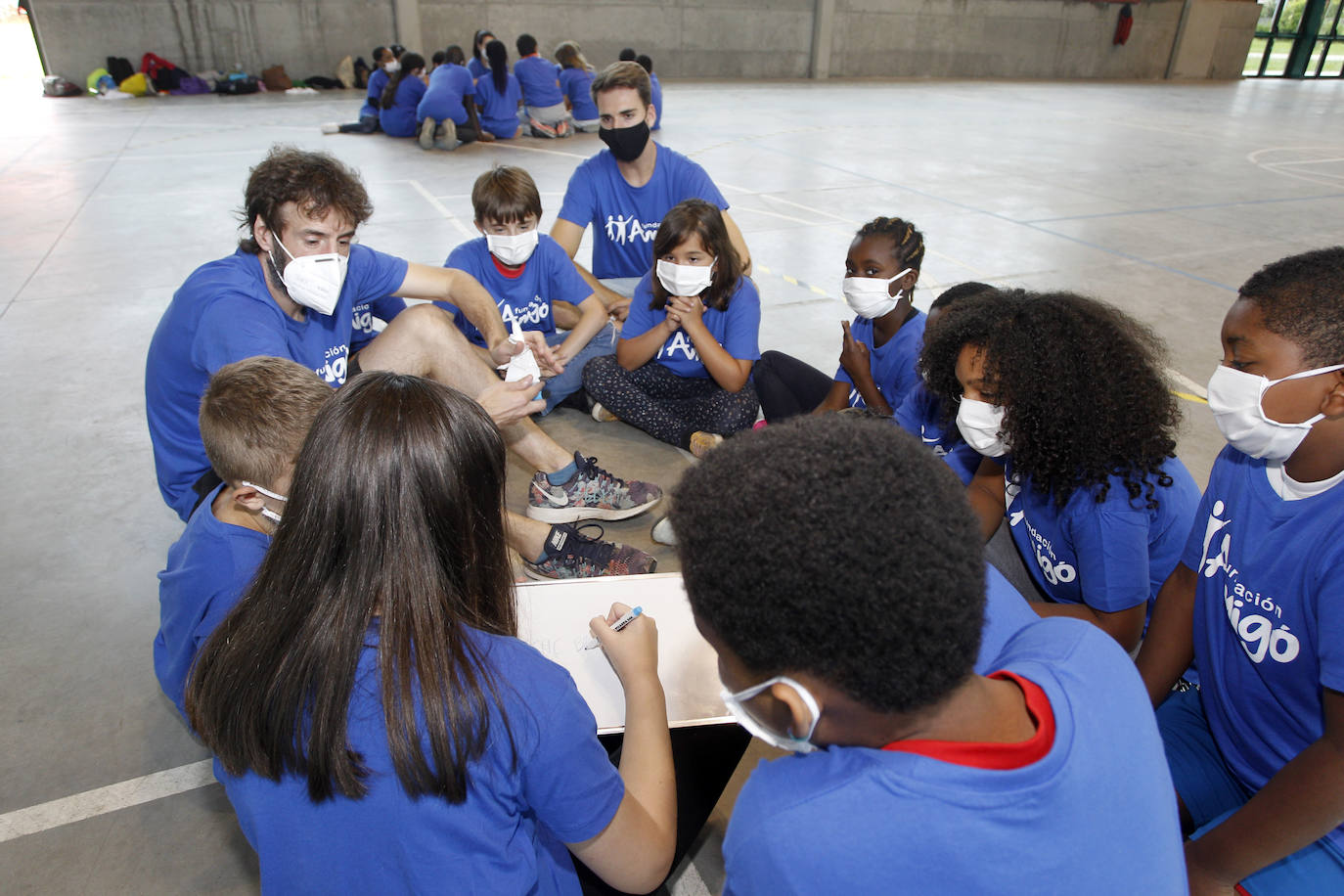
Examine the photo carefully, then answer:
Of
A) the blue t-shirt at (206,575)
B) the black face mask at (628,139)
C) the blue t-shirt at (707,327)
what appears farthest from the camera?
the black face mask at (628,139)

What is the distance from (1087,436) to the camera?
5.92 feet

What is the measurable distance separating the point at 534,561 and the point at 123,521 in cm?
176

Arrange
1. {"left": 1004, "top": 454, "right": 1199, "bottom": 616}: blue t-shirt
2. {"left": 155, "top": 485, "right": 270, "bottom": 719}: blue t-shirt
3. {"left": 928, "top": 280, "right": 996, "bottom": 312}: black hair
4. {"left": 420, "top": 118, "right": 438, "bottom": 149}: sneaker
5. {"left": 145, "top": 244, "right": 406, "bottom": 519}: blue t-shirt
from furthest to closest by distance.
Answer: {"left": 420, "top": 118, "right": 438, "bottom": 149}: sneaker < {"left": 928, "top": 280, "right": 996, "bottom": 312}: black hair < {"left": 145, "top": 244, "right": 406, "bottom": 519}: blue t-shirt < {"left": 1004, "top": 454, "right": 1199, "bottom": 616}: blue t-shirt < {"left": 155, "top": 485, "right": 270, "bottom": 719}: blue t-shirt

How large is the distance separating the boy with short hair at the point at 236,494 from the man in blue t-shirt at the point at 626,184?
9.02 ft

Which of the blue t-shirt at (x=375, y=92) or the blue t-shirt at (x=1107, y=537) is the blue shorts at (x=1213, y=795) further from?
the blue t-shirt at (x=375, y=92)

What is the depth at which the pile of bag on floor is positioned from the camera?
14.2m

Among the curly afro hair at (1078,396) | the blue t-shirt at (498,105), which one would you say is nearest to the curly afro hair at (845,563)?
the curly afro hair at (1078,396)

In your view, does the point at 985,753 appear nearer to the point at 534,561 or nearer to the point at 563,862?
the point at 563,862

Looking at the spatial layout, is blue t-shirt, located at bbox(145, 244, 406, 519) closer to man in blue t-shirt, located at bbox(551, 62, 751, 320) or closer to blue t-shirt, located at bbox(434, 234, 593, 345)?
blue t-shirt, located at bbox(434, 234, 593, 345)

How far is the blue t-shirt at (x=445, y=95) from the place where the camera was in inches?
424

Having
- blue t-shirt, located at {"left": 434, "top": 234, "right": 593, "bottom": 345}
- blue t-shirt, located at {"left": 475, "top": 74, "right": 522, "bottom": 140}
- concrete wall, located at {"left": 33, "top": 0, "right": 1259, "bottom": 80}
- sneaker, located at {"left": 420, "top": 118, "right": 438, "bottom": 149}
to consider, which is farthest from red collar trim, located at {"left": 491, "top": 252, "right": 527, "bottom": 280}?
concrete wall, located at {"left": 33, "top": 0, "right": 1259, "bottom": 80}

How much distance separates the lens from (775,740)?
983 millimetres

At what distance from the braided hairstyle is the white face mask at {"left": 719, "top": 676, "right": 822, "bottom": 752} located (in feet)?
8.21

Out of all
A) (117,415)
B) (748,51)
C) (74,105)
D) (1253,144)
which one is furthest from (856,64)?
(117,415)
